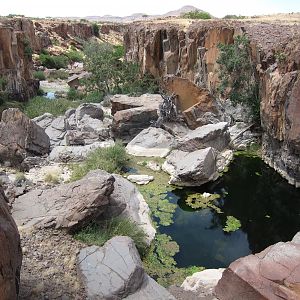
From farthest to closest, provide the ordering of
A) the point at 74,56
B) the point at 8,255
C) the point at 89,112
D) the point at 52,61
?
the point at 74,56, the point at 52,61, the point at 89,112, the point at 8,255

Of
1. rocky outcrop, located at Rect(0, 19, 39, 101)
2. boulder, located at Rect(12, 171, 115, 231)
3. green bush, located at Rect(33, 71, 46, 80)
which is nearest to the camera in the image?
boulder, located at Rect(12, 171, 115, 231)

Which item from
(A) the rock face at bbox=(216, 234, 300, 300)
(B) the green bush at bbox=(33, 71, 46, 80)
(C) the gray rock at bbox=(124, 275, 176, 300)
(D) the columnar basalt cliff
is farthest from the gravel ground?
(B) the green bush at bbox=(33, 71, 46, 80)

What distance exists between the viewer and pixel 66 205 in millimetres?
10672

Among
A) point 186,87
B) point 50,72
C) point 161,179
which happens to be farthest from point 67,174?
point 50,72

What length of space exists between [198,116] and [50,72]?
2530cm

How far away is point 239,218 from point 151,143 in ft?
22.5

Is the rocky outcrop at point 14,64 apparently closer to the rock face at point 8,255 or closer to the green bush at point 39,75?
the green bush at point 39,75

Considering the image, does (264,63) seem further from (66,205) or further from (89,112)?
(66,205)

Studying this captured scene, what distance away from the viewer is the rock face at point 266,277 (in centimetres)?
Result: 686

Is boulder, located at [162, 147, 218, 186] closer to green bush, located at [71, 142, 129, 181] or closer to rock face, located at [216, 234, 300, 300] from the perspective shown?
green bush, located at [71, 142, 129, 181]

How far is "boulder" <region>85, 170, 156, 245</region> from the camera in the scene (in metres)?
11.4

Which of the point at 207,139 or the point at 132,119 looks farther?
the point at 132,119

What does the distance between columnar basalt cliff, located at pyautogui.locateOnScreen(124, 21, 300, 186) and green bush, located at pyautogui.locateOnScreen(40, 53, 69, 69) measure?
18825 millimetres

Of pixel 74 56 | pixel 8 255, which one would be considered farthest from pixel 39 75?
pixel 8 255
